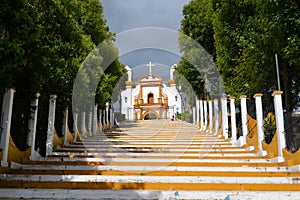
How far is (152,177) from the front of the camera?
4.85m

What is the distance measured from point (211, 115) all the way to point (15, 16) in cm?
817

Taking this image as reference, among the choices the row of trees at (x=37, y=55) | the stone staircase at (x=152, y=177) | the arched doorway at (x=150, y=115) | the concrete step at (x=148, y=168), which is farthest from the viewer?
the arched doorway at (x=150, y=115)

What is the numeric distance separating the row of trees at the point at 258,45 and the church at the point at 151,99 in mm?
17042

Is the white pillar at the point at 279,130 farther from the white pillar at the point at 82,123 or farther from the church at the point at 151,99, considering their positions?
the church at the point at 151,99

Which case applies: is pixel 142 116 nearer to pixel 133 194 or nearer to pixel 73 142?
pixel 73 142

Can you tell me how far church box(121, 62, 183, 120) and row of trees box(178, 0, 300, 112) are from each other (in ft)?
55.9

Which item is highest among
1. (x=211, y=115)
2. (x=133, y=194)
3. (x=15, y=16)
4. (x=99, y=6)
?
(x=99, y=6)

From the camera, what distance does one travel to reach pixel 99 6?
12.8 m

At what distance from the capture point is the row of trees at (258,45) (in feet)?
21.5

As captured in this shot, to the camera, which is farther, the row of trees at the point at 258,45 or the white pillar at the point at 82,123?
the white pillar at the point at 82,123

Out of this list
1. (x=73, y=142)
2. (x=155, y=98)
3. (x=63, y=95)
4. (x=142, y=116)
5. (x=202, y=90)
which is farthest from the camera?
(x=155, y=98)

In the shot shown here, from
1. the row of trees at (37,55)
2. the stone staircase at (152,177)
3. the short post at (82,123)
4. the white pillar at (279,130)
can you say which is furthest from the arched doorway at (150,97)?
the white pillar at (279,130)

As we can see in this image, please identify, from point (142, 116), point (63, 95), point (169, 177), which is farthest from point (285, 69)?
point (142, 116)

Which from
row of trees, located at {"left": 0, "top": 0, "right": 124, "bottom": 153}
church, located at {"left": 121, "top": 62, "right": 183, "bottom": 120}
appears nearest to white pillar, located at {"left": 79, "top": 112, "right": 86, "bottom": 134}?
row of trees, located at {"left": 0, "top": 0, "right": 124, "bottom": 153}
